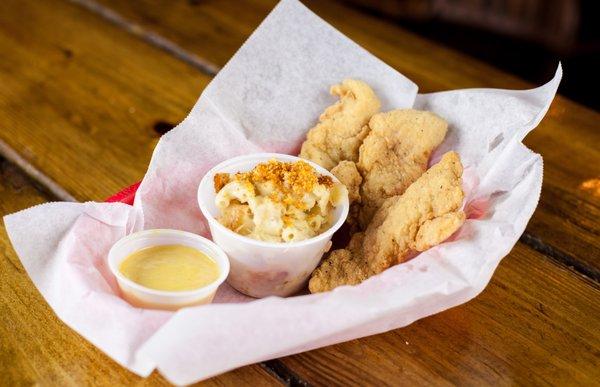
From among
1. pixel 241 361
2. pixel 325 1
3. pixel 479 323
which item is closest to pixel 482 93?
pixel 479 323

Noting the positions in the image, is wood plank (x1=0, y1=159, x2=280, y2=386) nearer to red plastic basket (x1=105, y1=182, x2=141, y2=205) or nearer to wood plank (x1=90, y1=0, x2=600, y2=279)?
red plastic basket (x1=105, y1=182, x2=141, y2=205)

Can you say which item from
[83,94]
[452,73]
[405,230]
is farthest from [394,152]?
[83,94]

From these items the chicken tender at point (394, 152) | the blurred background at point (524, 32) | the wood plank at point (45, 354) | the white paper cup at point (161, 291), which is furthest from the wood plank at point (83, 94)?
the blurred background at point (524, 32)

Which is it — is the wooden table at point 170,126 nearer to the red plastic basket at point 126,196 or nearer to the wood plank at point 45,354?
the wood plank at point 45,354

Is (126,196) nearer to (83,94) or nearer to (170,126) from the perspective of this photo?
(170,126)

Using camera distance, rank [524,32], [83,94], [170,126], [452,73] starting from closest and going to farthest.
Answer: [170,126] → [83,94] → [452,73] → [524,32]

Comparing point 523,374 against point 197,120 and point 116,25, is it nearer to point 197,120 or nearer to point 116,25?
point 197,120
